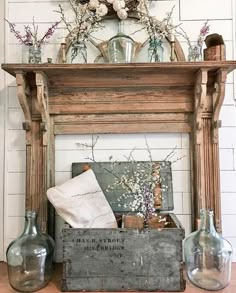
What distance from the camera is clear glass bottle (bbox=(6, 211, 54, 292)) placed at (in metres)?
1.39

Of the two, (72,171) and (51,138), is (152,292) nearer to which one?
(72,171)

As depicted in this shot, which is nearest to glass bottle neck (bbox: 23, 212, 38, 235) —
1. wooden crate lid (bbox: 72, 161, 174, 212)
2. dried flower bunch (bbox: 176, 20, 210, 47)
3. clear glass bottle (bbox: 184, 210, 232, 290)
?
wooden crate lid (bbox: 72, 161, 174, 212)

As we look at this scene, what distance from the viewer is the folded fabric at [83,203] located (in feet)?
4.74

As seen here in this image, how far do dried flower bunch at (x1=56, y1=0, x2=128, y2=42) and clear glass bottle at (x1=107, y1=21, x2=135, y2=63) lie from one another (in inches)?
5.2

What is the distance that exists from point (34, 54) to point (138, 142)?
66 cm

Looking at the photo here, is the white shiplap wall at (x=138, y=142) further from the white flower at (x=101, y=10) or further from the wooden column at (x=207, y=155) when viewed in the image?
the white flower at (x=101, y=10)

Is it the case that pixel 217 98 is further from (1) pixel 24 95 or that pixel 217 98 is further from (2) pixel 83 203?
(1) pixel 24 95

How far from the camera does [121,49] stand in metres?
1.65

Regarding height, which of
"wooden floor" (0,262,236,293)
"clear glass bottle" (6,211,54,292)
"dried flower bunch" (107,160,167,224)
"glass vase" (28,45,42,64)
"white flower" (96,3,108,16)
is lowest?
"wooden floor" (0,262,236,293)

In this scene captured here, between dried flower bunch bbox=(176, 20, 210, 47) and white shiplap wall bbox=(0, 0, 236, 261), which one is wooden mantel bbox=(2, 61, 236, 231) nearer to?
white shiplap wall bbox=(0, 0, 236, 261)

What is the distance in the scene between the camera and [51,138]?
5.62 feet

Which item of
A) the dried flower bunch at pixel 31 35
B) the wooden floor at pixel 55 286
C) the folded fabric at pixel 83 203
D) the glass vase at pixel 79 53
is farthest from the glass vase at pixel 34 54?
the wooden floor at pixel 55 286

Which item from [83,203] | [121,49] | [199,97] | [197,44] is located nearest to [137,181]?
[83,203]

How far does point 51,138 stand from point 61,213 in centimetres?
42
